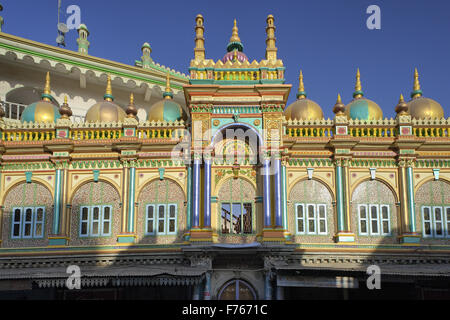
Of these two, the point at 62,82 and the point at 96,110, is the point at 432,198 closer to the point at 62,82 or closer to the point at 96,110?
the point at 96,110

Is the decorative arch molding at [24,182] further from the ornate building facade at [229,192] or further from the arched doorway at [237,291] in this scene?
the arched doorway at [237,291]

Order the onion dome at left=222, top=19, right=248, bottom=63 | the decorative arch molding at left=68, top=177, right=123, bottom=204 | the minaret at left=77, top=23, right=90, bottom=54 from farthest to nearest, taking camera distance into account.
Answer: the minaret at left=77, top=23, right=90, bottom=54, the onion dome at left=222, top=19, right=248, bottom=63, the decorative arch molding at left=68, top=177, right=123, bottom=204

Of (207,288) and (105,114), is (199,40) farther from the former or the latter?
(207,288)

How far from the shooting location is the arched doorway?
54.7 ft

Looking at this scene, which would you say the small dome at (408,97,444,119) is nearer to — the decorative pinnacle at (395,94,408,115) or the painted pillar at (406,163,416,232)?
the decorative pinnacle at (395,94,408,115)

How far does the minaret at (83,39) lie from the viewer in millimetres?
29516

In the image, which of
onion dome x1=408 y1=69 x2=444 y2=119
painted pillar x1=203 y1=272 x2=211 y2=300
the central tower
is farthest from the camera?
onion dome x1=408 y1=69 x2=444 y2=119

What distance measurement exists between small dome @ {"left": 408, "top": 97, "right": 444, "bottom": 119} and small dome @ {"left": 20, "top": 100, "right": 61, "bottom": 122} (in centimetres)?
1337

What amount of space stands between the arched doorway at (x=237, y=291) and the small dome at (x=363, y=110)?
24.9 ft

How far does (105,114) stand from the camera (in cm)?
2017

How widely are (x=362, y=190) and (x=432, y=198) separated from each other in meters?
2.38

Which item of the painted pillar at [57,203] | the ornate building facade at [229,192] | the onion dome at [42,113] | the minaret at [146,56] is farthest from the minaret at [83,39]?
the painted pillar at [57,203]

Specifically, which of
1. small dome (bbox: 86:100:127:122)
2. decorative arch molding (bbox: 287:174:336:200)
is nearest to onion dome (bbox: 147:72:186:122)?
small dome (bbox: 86:100:127:122)
